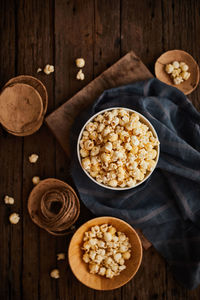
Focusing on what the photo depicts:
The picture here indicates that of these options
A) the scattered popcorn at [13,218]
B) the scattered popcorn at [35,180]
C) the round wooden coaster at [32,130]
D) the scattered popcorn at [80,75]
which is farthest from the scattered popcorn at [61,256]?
the scattered popcorn at [80,75]

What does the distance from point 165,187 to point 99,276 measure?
635 millimetres

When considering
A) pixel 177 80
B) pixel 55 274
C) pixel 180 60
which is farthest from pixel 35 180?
pixel 180 60

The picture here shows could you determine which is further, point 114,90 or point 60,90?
point 60,90

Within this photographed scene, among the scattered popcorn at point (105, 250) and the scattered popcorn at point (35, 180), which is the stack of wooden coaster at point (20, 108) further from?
the scattered popcorn at point (105, 250)

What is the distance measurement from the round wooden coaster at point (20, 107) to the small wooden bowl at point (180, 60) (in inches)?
30.4

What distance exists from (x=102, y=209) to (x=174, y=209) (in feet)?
1.41

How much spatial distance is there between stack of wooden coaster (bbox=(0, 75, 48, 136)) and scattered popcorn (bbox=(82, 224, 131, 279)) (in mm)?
722

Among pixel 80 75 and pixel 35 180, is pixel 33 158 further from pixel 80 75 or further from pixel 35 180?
pixel 80 75

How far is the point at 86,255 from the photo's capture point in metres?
1.64

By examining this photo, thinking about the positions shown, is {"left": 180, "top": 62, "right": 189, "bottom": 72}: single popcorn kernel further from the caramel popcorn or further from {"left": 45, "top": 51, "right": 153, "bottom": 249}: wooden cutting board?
the caramel popcorn

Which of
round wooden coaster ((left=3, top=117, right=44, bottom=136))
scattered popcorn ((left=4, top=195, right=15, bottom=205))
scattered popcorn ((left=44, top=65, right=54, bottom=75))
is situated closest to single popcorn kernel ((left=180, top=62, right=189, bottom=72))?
scattered popcorn ((left=44, top=65, right=54, bottom=75))

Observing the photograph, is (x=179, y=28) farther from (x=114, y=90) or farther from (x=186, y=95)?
(x=114, y=90)

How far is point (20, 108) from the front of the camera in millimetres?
1748

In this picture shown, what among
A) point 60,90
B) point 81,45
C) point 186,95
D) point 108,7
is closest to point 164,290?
point 186,95
